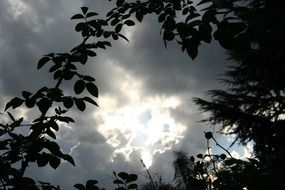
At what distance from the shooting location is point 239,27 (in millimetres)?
1173

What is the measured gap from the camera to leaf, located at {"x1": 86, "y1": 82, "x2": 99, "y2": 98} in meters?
2.06

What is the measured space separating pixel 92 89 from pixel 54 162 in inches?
17.6

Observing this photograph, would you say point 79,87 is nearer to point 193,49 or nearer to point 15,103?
point 15,103

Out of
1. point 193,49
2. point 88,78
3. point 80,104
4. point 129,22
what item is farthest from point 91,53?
point 193,49

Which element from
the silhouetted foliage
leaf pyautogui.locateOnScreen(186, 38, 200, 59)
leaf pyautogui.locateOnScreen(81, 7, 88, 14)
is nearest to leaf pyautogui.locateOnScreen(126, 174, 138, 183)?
the silhouetted foliage

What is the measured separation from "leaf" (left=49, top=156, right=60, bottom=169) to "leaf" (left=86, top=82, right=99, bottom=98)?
400 millimetres

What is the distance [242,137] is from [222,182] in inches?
563

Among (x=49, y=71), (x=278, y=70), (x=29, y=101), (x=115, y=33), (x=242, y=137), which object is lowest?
(x=29, y=101)

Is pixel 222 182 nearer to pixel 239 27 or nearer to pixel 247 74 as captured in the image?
pixel 239 27

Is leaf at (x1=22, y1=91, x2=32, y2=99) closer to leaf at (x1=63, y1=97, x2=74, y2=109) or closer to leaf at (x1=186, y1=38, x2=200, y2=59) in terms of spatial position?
leaf at (x1=63, y1=97, x2=74, y2=109)

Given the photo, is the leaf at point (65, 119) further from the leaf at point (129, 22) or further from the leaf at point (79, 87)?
the leaf at point (129, 22)

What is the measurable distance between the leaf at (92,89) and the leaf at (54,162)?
0.40m

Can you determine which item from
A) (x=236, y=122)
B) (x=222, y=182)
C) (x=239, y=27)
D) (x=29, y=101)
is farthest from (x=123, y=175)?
(x=236, y=122)

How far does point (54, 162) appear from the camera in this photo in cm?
181
